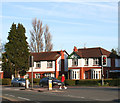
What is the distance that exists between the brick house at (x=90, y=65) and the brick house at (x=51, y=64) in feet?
10.0

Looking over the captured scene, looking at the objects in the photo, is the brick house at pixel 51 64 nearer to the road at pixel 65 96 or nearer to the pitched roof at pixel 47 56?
the pitched roof at pixel 47 56

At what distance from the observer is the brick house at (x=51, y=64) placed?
2749 inches

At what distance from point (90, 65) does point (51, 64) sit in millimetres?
10017

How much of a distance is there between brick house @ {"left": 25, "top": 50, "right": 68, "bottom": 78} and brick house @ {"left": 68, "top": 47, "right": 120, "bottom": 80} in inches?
120

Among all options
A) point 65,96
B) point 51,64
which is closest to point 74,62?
point 51,64

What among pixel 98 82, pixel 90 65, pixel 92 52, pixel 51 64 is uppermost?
pixel 92 52

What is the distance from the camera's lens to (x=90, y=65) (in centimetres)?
6638

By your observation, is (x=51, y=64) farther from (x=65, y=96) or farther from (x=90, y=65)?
(x=65, y=96)

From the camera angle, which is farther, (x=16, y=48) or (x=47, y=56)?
(x=47, y=56)

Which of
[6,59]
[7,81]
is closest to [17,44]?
[6,59]

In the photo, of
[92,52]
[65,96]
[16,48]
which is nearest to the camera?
[65,96]

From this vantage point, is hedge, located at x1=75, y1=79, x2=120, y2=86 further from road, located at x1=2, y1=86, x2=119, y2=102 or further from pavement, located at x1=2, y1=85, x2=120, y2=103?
road, located at x1=2, y1=86, x2=119, y2=102

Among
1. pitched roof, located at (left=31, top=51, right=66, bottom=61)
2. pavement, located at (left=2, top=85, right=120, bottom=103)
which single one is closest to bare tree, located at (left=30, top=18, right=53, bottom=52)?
pitched roof, located at (left=31, top=51, right=66, bottom=61)

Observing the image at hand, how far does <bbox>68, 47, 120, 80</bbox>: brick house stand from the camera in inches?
2591
